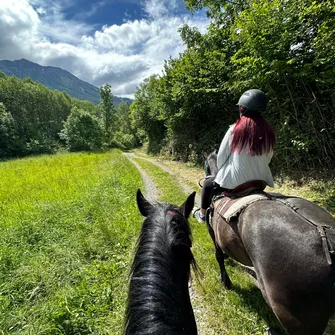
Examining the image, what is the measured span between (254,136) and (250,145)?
0.35 feet

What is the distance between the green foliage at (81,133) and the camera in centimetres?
3828

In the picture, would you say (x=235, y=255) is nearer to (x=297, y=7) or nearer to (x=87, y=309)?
(x=87, y=309)

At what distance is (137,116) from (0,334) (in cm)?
2666

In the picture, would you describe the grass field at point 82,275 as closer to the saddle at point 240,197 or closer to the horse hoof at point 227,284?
the horse hoof at point 227,284

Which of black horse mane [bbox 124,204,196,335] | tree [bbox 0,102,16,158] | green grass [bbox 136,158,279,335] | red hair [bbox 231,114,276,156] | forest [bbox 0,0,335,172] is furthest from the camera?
tree [bbox 0,102,16,158]

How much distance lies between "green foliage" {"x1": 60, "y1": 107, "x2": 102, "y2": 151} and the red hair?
38927 mm

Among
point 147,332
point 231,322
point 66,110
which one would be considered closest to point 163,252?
point 147,332

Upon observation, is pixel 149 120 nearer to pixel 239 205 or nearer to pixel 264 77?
pixel 264 77

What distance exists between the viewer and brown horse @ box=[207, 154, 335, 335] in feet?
4.45

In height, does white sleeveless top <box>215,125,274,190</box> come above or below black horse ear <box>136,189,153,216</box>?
above

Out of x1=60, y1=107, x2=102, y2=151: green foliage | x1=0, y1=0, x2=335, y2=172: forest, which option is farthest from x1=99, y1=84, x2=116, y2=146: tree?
x1=0, y1=0, x2=335, y2=172: forest

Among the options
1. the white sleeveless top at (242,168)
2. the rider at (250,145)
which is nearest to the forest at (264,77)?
the rider at (250,145)

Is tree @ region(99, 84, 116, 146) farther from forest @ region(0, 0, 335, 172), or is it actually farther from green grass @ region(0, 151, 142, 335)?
green grass @ region(0, 151, 142, 335)

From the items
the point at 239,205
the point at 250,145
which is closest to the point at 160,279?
the point at 239,205
